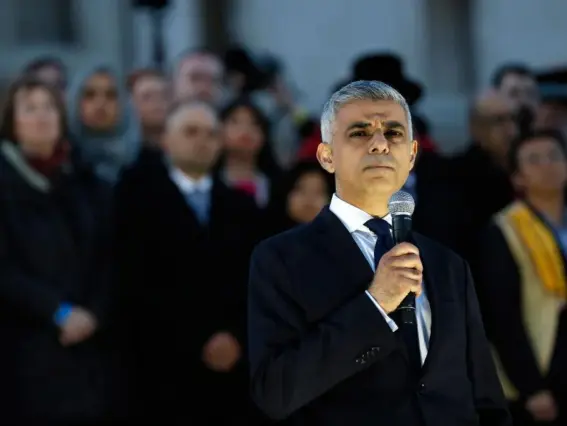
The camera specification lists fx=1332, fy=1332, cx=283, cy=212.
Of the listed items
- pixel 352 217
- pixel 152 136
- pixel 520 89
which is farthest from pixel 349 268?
pixel 520 89

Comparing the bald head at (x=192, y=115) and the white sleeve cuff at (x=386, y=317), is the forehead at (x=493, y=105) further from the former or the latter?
the white sleeve cuff at (x=386, y=317)

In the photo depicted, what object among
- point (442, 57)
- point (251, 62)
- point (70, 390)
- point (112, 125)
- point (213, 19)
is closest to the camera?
point (70, 390)

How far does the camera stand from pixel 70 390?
5562 millimetres

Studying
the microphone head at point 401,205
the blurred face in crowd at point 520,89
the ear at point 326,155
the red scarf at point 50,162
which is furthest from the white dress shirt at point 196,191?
the microphone head at point 401,205

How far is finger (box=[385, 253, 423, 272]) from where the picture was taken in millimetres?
2764

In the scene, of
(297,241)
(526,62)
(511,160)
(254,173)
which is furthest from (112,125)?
(526,62)

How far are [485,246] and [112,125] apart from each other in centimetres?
243

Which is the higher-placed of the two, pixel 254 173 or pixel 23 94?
pixel 23 94

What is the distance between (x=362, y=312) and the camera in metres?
2.87

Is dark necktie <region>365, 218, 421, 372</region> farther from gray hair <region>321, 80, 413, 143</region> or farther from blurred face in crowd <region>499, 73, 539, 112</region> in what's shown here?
blurred face in crowd <region>499, 73, 539, 112</region>

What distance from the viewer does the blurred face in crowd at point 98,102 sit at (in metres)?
7.03

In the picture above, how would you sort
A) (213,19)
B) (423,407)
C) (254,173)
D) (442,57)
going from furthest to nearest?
(213,19), (442,57), (254,173), (423,407)

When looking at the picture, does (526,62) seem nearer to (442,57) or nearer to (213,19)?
(442,57)

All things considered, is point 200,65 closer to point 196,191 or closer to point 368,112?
point 196,191
